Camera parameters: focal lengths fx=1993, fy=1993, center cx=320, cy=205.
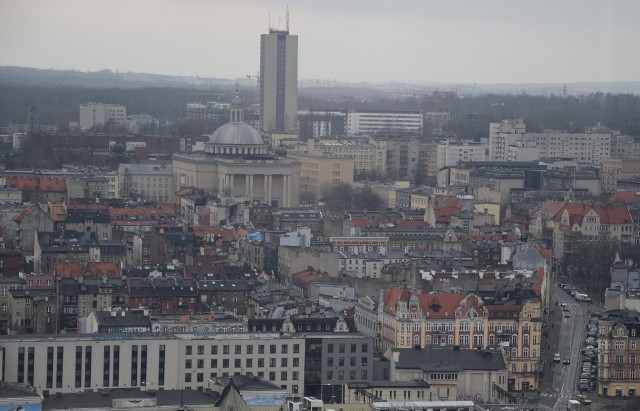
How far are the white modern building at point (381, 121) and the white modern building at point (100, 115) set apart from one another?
875 centimetres

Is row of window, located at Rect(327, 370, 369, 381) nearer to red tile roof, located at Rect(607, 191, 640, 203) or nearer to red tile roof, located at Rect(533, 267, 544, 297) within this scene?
red tile roof, located at Rect(533, 267, 544, 297)

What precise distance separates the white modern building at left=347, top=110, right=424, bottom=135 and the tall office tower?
5030 mm

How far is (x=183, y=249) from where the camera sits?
106ft

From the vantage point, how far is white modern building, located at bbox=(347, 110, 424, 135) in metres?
75.2

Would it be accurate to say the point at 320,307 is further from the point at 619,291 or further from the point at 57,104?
the point at 57,104

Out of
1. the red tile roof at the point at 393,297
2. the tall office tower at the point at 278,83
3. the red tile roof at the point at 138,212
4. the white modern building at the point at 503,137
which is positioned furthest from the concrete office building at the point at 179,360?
the tall office tower at the point at 278,83

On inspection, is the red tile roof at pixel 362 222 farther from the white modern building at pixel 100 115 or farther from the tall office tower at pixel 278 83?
the white modern building at pixel 100 115

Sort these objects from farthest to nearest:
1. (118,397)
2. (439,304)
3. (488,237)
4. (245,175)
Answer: (245,175), (488,237), (439,304), (118,397)

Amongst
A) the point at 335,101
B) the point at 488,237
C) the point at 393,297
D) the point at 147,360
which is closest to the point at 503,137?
the point at 488,237

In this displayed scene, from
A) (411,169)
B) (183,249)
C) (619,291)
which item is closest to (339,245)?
(183,249)

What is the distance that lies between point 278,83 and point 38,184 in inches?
1148

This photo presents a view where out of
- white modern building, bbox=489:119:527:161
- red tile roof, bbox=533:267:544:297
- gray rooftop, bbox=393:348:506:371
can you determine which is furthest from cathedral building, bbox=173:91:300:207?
gray rooftop, bbox=393:348:506:371

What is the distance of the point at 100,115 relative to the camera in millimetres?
75000

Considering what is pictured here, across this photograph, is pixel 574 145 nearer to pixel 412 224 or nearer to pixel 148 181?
pixel 148 181
